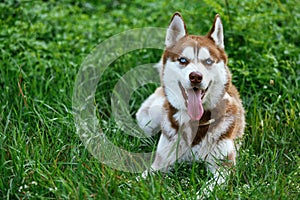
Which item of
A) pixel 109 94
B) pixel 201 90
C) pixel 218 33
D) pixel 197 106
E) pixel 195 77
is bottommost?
pixel 109 94

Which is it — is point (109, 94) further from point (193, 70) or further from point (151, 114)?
point (193, 70)

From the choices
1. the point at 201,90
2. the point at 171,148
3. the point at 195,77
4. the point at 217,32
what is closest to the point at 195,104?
the point at 201,90

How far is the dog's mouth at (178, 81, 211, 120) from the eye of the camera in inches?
162

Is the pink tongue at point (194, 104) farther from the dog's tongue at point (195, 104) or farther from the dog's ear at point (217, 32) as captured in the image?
the dog's ear at point (217, 32)

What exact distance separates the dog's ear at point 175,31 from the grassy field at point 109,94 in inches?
36.2

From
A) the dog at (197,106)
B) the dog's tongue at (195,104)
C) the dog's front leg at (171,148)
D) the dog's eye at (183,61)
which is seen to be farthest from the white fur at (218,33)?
the dog's front leg at (171,148)

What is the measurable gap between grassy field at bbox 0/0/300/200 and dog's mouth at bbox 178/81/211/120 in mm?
402

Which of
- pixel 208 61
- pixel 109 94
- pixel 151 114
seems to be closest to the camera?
pixel 208 61

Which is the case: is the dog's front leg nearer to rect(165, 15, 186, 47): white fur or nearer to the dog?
the dog

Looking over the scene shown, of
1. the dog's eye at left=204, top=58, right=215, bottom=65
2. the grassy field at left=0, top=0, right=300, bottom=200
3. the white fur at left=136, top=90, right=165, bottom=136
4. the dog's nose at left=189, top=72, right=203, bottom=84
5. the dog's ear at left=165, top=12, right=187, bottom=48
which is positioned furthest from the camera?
the white fur at left=136, top=90, right=165, bottom=136

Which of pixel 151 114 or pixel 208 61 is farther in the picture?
pixel 151 114

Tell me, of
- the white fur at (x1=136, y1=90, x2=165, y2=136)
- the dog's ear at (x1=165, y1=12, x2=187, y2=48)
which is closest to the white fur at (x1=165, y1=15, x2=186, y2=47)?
the dog's ear at (x1=165, y1=12, x2=187, y2=48)

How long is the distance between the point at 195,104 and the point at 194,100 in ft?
0.10

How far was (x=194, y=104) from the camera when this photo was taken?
4.13 metres
